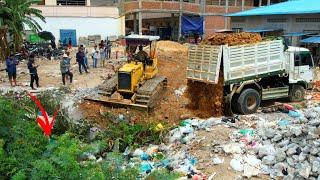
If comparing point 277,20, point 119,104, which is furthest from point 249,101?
point 277,20

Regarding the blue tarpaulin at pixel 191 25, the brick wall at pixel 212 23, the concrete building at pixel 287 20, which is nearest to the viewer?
the concrete building at pixel 287 20

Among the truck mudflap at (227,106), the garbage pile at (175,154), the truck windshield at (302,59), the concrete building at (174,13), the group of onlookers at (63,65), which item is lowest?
the garbage pile at (175,154)

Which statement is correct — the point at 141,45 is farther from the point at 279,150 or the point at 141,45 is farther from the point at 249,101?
the point at 279,150

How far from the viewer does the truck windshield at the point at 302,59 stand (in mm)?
14586

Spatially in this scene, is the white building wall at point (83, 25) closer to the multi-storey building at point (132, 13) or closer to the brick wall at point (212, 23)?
the multi-storey building at point (132, 13)

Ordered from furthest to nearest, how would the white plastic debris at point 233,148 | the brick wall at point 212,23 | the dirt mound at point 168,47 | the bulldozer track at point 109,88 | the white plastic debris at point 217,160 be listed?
the brick wall at point 212,23
the dirt mound at point 168,47
the bulldozer track at point 109,88
the white plastic debris at point 233,148
the white plastic debris at point 217,160

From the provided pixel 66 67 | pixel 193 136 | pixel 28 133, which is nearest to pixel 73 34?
pixel 66 67

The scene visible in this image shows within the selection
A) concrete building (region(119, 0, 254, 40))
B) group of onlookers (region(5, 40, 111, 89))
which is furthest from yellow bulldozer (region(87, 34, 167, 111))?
concrete building (region(119, 0, 254, 40))

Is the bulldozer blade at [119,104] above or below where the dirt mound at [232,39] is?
below

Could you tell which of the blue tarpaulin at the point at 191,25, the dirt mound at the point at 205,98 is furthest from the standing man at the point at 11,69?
the blue tarpaulin at the point at 191,25

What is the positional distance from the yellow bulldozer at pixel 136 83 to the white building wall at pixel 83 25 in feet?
70.6

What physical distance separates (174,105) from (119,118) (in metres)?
2.56

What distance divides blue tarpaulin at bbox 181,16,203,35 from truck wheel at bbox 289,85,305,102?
2774cm

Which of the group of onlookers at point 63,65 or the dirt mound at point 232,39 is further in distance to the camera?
the group of onlookers at point 63,65
